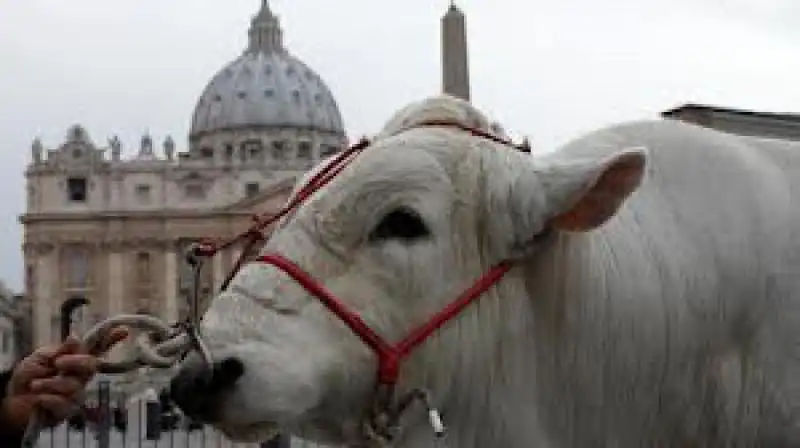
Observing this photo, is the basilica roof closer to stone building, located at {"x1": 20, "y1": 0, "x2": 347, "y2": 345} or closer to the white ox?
stone building, located at {"x1": 20, "y1": 0, "x2": 347, "y2": 345}

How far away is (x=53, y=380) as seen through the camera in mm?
2125

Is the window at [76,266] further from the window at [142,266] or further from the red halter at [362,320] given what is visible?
the red halter at [362,320]

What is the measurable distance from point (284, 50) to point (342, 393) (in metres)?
87.3

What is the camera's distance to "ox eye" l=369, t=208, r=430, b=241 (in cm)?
173

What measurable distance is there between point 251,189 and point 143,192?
5804mm

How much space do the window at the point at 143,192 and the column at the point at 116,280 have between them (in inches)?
122

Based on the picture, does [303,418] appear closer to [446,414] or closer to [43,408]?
[446,414]

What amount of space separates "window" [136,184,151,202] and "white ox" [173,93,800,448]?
70935mm

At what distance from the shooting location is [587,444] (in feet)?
6.10

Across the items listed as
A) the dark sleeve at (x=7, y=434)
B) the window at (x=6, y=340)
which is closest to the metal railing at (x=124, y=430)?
the dark sleeve at (x=7, y=434)

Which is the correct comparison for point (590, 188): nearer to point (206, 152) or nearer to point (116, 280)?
point (116, 280)

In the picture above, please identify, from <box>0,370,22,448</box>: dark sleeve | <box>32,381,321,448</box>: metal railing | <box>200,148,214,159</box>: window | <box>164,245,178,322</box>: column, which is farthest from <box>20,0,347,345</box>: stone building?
<box>0,370,22,448</box>: dark sleeve

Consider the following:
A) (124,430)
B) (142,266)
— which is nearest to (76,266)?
(142,266)

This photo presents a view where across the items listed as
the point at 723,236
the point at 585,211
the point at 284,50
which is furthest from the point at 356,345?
the point at 284,50
